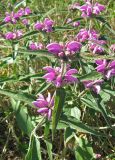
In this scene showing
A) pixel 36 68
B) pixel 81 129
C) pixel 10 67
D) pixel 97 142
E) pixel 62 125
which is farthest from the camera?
pixel 10 67

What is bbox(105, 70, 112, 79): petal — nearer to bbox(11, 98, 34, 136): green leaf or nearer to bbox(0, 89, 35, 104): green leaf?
bbox(0, 89, 35, 104): green leaf

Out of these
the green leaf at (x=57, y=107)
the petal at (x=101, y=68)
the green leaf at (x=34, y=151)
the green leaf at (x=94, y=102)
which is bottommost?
the green leaf at (x=34, y=151)

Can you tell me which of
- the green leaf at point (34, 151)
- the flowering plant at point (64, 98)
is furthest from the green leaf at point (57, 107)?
the green leaf at point (34, 151)

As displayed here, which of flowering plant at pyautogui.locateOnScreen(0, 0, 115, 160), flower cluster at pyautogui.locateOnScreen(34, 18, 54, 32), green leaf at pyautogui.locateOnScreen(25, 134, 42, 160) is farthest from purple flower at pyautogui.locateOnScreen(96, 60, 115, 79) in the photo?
flower cluster at pyautogui.locateOnScreen(34, 18, 54, 32)

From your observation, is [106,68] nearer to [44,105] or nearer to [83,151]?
[44,105]

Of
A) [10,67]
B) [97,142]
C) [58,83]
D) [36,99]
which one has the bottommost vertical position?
[97,142]

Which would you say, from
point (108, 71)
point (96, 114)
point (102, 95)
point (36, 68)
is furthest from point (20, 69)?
point (108, 71)

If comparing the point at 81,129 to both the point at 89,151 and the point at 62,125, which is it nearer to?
the point at 62,125

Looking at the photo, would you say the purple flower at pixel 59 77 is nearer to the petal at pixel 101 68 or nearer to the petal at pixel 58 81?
the petal at pixel 58 81
